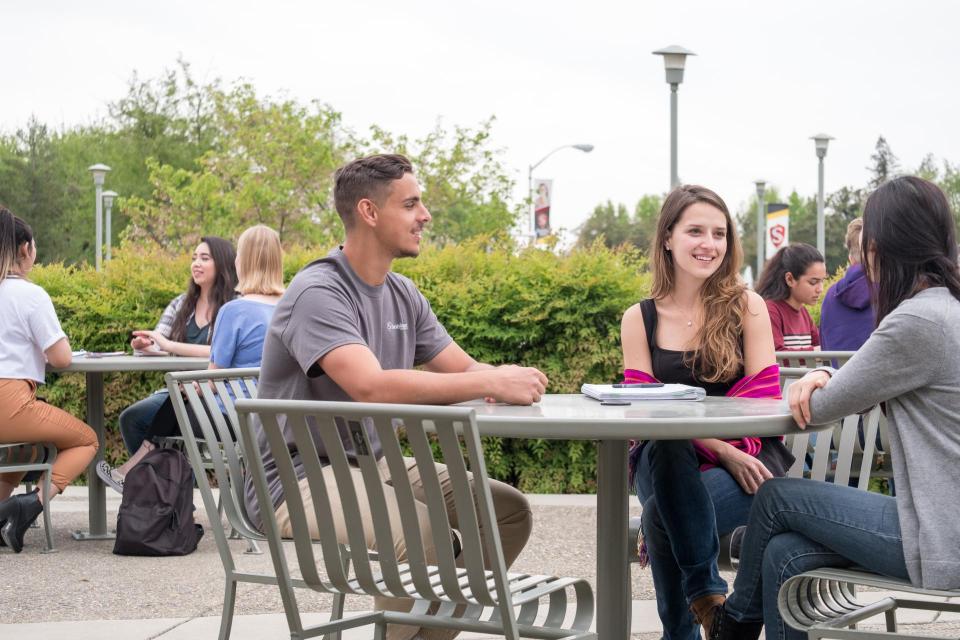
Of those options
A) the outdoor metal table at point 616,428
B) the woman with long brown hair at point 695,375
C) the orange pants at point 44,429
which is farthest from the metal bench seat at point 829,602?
the orange pants at point 44,429

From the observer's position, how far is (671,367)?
13.4 ft

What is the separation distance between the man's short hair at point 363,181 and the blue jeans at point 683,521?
3.90 feet

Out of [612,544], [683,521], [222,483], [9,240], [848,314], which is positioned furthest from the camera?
[848,314]

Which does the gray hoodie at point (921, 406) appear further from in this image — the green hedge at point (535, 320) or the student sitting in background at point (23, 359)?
the green hedge at point (535, 320)

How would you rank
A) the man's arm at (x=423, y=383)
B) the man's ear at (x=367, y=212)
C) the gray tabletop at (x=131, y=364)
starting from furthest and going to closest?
the gray tabletop at (x=131, y=364) < the man's ear at (x=367, y=212) < the man's arm at (x=423, y=383)

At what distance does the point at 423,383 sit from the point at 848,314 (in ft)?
14.3

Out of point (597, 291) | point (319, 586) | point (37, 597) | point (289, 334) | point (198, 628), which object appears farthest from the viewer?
point (597, 291)

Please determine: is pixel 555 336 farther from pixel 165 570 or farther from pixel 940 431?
pixel 940 431

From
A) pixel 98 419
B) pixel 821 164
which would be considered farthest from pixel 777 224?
pixel 98 419

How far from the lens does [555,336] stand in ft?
28.5

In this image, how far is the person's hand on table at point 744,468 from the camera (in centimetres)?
376

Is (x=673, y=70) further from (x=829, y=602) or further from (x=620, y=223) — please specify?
(x=620, y=223)

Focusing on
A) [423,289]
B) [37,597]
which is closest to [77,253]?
[423,289]

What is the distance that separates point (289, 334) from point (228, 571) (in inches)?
31.3
